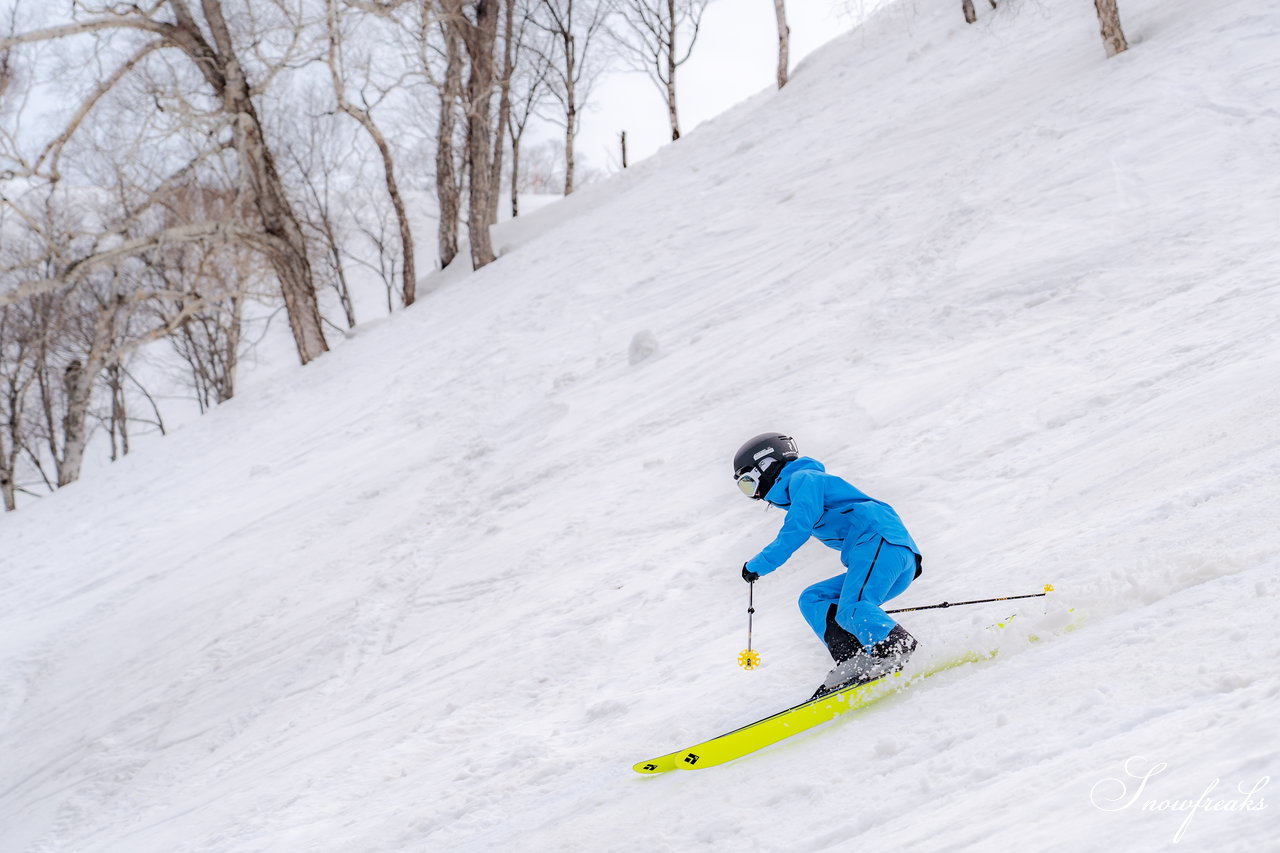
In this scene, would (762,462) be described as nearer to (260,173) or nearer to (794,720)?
(794,720)

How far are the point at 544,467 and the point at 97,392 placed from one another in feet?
119


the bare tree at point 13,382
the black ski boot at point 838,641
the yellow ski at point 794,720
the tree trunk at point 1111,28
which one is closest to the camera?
the yellow ski at point 794,720

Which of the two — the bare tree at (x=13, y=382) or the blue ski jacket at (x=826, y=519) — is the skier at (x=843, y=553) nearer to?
the blue ski jacket at (x=826, y=519)

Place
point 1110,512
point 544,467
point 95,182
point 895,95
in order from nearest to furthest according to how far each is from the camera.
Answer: point 1110,512 < point 544,467 < point 895,95 < point 95,182

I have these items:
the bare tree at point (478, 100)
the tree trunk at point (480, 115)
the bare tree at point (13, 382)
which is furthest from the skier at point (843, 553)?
the bare tree at point (13, 382)

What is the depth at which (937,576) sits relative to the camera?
5.00 meters

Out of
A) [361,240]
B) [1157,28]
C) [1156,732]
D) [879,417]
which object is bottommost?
[1156,732]

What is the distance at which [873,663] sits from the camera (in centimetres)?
416

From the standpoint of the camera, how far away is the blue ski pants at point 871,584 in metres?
4.25

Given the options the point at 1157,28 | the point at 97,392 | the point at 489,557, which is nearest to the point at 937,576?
the point at 489,557

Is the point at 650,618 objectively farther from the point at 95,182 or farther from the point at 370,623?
the point at 95,182
